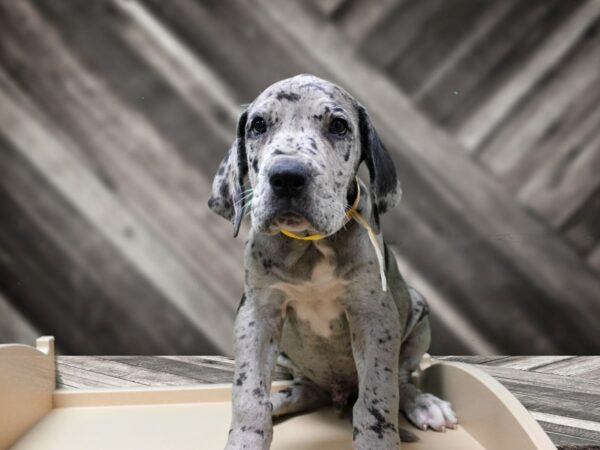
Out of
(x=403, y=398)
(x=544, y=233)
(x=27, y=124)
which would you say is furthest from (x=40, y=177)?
(x=544, y=233)

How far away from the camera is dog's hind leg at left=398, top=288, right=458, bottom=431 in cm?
173

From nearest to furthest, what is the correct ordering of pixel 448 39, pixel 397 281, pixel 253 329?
pixel 253 329 → pixel 397 281 → pixel 448 39

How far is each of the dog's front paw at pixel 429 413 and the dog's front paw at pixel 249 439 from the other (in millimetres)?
552

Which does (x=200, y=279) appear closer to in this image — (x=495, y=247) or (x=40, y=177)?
(x=40, y=177)

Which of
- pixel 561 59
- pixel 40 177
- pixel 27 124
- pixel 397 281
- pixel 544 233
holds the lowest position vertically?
pixel 397 281

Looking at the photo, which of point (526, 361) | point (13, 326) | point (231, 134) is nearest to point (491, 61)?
point (231, 134)

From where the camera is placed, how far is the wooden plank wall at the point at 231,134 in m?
2.87

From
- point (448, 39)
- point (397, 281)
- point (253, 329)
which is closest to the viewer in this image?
point (253, 329)

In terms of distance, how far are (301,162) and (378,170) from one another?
0.33 meters

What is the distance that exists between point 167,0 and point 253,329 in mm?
2018

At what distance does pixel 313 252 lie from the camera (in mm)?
1482

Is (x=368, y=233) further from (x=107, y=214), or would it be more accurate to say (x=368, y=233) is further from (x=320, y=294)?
(x=107, y=214)

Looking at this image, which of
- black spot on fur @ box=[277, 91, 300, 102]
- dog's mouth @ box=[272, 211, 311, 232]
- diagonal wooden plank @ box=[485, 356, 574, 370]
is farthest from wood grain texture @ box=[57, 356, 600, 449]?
black spot on fur @ box=[277, 91, 300, 102]

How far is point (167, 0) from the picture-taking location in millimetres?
2875
